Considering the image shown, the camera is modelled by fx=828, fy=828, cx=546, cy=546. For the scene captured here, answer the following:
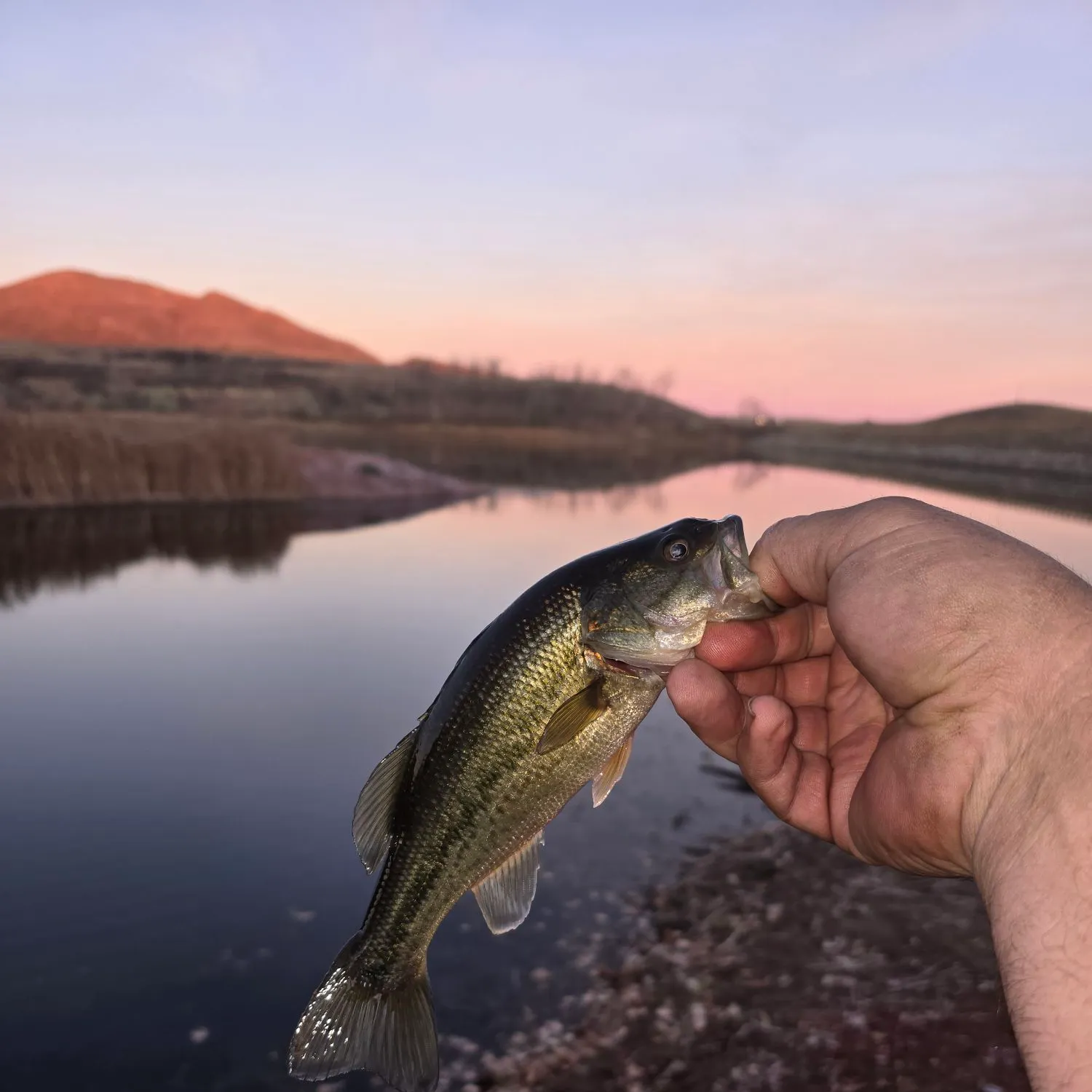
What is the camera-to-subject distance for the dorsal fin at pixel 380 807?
3494 millimetres

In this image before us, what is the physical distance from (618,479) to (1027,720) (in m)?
46.9

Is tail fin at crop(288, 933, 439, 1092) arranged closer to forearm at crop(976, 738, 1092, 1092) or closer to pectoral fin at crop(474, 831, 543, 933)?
pectoral fin at crop(474, 831, 543, 933)

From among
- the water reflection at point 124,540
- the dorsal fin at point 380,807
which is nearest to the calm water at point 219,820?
the water reflection at point 124,540

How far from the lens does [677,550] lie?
3518 millimetres

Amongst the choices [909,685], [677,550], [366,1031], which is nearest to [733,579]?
[677,550]

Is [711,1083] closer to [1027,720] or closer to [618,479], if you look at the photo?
[1027,720]

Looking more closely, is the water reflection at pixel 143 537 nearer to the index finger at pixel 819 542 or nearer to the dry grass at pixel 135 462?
the dry grass at pixel 135 462

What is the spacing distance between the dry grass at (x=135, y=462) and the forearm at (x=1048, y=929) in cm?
2991

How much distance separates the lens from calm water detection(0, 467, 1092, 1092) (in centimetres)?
582

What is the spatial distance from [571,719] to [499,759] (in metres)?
0.33

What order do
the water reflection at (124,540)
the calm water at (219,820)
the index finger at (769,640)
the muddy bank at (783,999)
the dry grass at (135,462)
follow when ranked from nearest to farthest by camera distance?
the index finger at (769,640)
the muddy bank at (783,999)
the calm water at (219,820)
the water reflection at (124,540)
the dry grass at (135,462)

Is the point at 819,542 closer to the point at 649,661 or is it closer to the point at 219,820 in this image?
the point at 649,661

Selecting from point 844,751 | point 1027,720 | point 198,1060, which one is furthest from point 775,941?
point 1027,720

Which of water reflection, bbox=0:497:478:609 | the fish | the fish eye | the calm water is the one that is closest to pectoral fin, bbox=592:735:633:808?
the fish
